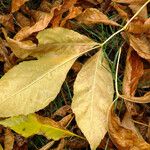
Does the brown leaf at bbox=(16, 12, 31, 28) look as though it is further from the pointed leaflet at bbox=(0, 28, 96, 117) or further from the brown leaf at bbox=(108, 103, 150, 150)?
the brown leaf at bbox=(108, 103, 150, 150)

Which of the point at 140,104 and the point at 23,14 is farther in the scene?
the point at 23,14

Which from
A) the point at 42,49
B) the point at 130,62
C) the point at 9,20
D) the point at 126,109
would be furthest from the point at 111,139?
the point at 9,20

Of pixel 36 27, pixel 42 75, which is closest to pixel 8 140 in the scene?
pixel 42 75

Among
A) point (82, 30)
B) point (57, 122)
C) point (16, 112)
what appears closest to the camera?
point (16, 112)

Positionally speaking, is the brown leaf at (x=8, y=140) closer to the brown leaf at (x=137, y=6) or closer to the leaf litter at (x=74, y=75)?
the leaf litter at (x=74, y=75)

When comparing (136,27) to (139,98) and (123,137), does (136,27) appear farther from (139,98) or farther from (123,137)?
(123,137)

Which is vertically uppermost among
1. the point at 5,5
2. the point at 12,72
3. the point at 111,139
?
the point at 5,5

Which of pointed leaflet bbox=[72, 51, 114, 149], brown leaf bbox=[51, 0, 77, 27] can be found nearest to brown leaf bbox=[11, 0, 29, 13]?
brown leaf bbox=[51, 0, 77, 27]

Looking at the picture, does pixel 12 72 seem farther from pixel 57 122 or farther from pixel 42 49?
pixel 57 122
